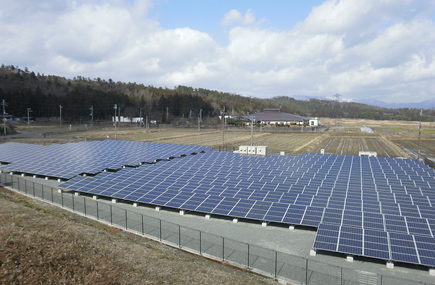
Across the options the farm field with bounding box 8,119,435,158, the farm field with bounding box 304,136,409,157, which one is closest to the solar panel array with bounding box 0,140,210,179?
the farm field with bounding box 8,119,435,158

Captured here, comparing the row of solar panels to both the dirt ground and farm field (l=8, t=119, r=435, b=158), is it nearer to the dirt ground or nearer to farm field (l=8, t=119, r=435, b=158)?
the dirt ground

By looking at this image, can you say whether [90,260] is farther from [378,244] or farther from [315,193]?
[315,193]

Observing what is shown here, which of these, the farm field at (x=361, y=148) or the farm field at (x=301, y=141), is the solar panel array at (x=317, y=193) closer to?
the farm field at (x=301, y=141)

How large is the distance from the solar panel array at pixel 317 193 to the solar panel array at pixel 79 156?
552cm

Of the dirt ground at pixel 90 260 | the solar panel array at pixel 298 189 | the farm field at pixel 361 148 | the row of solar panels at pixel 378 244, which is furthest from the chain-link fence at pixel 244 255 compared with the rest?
the farm field at pixel 361 148

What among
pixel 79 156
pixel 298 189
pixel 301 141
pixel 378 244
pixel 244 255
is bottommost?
pixel 244 255

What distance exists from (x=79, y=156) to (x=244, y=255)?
37.6m

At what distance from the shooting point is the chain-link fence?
1551 centimetres

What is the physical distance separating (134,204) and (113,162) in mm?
15146

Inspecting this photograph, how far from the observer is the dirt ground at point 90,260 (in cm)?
1434

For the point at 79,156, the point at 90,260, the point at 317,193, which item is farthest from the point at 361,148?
the point at 90,260

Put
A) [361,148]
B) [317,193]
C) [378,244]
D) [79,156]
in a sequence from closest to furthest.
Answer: [378,244]
[317,193]
[79,156]
[361,148]

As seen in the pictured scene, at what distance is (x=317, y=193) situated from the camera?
26891 mm

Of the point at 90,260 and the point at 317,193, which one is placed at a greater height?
the point at 317,193
